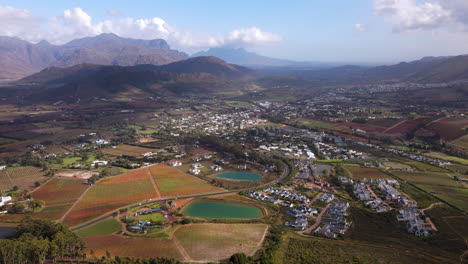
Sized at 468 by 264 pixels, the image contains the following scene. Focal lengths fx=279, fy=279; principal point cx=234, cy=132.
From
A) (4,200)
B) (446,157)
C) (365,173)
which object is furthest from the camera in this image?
(446,157)

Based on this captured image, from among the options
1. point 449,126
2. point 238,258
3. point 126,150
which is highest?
point 449,126

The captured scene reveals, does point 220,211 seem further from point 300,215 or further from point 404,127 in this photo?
point 404,127

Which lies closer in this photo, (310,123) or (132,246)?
(132,246)

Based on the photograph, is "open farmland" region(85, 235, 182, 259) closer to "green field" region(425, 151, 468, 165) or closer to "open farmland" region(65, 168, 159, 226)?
"open farmland" region(65, 168, 159, 226)

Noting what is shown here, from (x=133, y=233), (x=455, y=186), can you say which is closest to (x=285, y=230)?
(x=133, y=233)

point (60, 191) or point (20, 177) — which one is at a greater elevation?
point (20, 177)

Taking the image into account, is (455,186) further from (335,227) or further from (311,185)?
(335,227)

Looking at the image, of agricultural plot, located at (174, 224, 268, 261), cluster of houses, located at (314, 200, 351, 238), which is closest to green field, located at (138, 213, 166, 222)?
agricultural plot, located at (174, 224, 268, 261)

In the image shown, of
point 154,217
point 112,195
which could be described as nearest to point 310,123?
point 112,195
